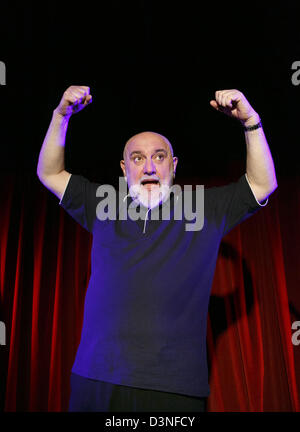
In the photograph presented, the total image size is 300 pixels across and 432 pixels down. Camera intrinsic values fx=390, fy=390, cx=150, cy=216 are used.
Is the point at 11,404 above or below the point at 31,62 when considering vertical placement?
below

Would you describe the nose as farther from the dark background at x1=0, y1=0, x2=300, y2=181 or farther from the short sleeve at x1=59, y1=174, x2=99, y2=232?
the dark background at x1=0, y1=0, x2=300, y2=181

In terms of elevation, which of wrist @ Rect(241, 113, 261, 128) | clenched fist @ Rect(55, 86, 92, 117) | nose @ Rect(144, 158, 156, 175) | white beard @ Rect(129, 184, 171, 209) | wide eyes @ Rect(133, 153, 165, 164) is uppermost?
clenched fist @ Rect(55, 86, 92, 117)

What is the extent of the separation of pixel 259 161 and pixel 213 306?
3.88 ft

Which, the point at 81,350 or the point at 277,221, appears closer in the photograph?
the point at 81,350

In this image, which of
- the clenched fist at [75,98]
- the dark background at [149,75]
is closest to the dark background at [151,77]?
the dark background at [149,75]

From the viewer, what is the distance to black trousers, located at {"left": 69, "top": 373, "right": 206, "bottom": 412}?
40.0 inches

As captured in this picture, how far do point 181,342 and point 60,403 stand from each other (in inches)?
52.0

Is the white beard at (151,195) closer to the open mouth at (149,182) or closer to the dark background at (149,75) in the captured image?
the open mouth at (149,182)

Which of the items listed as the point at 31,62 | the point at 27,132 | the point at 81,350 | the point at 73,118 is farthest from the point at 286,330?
the point at 31,62

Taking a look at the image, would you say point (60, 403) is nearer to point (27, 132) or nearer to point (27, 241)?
point (27, 241)

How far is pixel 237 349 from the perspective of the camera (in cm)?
208

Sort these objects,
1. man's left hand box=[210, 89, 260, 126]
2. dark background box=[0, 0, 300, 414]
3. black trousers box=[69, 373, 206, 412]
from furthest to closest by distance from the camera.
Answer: dark background box=[0, 0, 300, 414] → man's left hand box=[210, 89, 260, 126] → black trousers box=[69, 373, 206, 412]

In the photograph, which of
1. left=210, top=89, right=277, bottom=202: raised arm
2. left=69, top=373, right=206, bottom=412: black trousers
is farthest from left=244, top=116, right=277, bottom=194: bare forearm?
left=69, top=373, right=206, bottom=412: black trousers
